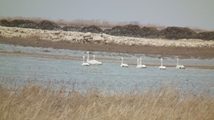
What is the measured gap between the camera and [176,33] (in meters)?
5.50

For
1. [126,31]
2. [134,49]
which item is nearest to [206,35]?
[134,49]

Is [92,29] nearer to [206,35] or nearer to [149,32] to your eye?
[149,32]

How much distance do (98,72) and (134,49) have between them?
2.55 ft

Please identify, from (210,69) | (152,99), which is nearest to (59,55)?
(152,99)

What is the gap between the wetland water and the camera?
4.94m

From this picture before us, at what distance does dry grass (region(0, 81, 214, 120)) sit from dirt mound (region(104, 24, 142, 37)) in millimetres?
942

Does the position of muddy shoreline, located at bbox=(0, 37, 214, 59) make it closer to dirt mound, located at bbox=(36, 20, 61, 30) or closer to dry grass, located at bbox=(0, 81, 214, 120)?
dirt mound, located at bbox=(36, 20, 61, 30)

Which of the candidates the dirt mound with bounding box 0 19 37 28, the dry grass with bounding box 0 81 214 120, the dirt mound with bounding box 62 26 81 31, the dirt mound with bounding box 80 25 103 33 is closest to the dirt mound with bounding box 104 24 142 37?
the dirt mound with bounding box 80 25 103 33

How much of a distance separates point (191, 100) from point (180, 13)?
4.61ft

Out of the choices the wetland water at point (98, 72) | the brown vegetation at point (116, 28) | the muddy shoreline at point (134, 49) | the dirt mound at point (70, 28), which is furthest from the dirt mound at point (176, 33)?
the dirt mound at point (70, 28)

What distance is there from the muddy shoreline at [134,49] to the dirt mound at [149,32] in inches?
7.8

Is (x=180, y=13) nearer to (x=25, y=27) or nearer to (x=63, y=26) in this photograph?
(x=63, y=26)

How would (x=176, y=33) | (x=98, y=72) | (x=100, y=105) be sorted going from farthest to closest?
1. (x=176, y=33)
2. (x=98, y=72)
3. (x=100, y=105)

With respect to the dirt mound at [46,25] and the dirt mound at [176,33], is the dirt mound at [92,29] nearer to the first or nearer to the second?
the dirt mound at [46,25]
